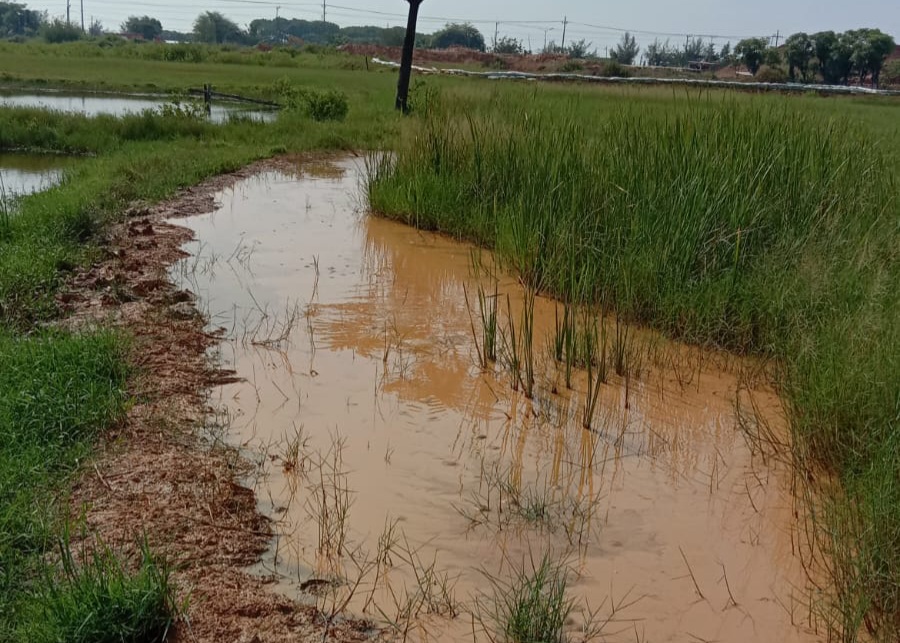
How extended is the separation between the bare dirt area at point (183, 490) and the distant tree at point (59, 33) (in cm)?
6436

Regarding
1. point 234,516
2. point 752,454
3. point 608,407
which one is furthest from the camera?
point 608,407

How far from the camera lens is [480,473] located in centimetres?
348

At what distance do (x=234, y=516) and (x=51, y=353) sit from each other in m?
1.58

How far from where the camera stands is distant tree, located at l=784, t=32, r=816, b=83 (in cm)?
3666

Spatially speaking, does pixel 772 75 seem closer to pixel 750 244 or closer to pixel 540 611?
pixel 750 244

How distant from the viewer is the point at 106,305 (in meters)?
5.16

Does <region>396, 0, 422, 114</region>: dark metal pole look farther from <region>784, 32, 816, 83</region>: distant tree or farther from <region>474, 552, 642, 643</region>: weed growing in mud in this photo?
<region>784, 32, 816, 83</region>: distant tree

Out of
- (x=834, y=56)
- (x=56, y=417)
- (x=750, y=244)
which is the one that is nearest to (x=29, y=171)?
(x=56, y=417)

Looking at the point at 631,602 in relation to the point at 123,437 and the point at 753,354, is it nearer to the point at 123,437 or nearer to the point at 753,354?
the point at 123,437

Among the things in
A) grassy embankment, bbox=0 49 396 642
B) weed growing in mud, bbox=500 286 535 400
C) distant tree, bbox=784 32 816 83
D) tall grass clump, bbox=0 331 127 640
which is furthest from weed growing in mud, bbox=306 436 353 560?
distant tree, bbox=784 32 816 83

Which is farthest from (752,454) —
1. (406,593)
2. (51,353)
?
(51,353)

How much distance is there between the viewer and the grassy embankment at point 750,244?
3.03 m

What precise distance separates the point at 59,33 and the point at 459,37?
107 ft

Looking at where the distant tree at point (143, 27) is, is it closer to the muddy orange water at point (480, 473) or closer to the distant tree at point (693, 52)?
the distant tree at point (693, 52)
